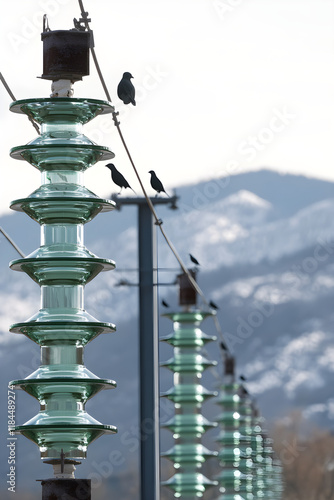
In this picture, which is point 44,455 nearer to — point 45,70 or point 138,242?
point 45,70

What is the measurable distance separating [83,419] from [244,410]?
25058 mm

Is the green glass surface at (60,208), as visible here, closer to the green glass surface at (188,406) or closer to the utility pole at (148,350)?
the green glass surface at (188,406)

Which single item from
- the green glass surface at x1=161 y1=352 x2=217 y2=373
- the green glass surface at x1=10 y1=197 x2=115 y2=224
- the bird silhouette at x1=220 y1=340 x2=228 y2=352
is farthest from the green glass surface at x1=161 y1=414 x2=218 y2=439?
the bird silhouette at x1=220 y1=340 x2=228 y2=352

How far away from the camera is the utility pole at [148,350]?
66.0ft

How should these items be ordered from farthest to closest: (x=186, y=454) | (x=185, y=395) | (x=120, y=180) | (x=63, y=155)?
(x=185, y=395) < (x=186, y=454) < (x=120, y=180) < (x=63, y=155)

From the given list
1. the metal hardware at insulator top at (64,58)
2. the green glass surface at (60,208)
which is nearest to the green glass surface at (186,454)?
the metal hardware at insulator top at (64,58)

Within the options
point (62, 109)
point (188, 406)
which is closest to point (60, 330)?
point (62, 109)

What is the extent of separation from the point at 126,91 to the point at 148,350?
8.70m

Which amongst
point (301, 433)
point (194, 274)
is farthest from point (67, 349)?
point (301, 433)

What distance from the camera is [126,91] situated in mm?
13008

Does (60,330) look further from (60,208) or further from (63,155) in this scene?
(63,155)

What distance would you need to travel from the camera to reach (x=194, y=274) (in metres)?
25.4

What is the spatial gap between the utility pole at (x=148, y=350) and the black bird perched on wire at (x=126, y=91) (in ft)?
24.3

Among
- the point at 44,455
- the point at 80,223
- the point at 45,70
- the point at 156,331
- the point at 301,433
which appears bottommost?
the point at 44,455
